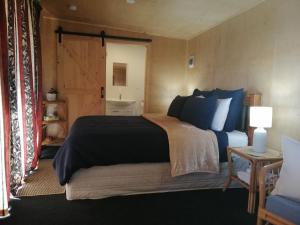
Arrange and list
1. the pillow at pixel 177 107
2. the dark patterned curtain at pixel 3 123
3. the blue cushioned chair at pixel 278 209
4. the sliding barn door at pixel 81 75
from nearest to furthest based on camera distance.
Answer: the blue cushioned chair at pixel 278 209
the dark patterned curtain at pixel 3 123
the pillow at pixel 177 107
the sliding barn door at pixel 81 75

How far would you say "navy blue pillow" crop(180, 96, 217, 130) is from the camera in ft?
9.66

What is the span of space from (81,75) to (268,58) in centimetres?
363

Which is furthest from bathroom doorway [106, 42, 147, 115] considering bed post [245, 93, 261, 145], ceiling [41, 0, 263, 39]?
bed post [245, 93, 261, 145]

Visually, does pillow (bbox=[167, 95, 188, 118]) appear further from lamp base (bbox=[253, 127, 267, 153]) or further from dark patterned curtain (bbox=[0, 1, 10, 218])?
dark patterned curtain (bbox=[0, 1, 10, 218])

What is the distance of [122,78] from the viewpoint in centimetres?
607

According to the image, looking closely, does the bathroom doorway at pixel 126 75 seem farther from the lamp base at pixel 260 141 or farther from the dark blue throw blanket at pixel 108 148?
the lamp base at pixel 260 141

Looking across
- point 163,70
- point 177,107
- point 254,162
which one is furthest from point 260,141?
point 163,70

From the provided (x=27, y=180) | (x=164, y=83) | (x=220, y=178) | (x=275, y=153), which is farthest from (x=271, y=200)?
(x=164, y=83)

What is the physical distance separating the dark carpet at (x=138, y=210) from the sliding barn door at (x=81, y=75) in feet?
9.06

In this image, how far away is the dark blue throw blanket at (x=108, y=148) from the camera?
2.39 m

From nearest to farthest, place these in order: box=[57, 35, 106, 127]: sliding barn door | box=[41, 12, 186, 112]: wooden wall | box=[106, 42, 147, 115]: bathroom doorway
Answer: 1. box=[57, 35, 106, 127]: sliding barn door
2. box=[41, 12, 186, 112]: wooden wall
3. box=[106, 42, 147, 115]: bathroom doorway

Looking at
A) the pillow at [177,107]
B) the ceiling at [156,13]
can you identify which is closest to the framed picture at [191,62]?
the ceiling at [156,13]

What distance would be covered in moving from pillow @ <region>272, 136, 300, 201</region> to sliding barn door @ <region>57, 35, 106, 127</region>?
4026 mm

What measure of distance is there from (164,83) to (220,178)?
10.1ft
